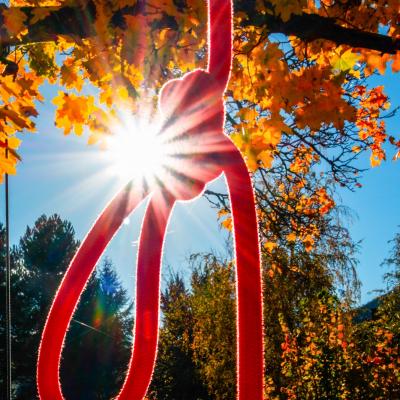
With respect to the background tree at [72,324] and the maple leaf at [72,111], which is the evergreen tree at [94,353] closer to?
the background tree at [72,324]

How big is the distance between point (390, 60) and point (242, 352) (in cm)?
348

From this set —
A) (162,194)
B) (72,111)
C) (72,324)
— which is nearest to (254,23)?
(72,111)

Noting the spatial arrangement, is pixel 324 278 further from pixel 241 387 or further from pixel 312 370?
pixel 241 387

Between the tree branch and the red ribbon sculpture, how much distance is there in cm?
242

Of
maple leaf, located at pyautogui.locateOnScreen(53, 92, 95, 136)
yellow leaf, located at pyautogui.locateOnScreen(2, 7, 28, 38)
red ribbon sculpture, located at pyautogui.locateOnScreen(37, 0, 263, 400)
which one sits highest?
yellow leaf, located at pyautogui.locateOnScreen(2, 7, 28, 38)

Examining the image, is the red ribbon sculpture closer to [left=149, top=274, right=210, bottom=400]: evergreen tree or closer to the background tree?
[left=149, top=274, right=210, bottom=400]: evergreen tree

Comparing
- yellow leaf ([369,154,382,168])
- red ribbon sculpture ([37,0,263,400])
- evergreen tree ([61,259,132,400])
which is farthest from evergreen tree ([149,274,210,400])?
red ribbon sculpture ([37,0,263,400])

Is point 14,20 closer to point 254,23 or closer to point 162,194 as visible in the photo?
point 254,23

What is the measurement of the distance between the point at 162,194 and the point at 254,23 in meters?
2.69

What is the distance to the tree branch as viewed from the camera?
10.5 feet

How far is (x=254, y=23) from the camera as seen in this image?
3.37 m

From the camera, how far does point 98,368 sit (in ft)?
95.7

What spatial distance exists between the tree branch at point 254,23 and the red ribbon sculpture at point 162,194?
2.42m

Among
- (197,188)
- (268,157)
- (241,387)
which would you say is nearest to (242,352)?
(241,387)
